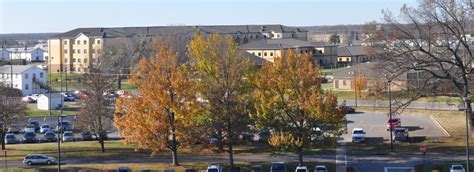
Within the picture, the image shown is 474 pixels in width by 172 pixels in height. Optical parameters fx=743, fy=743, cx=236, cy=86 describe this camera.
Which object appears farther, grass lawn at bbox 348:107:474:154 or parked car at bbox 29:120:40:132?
parked car at bbox 29:120:40:132

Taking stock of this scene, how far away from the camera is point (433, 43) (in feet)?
113

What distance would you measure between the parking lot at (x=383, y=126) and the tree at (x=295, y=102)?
8.99 m

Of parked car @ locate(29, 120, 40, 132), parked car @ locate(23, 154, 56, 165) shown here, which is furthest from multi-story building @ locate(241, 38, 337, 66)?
parked car @ locate(23, 154, 56, 165)

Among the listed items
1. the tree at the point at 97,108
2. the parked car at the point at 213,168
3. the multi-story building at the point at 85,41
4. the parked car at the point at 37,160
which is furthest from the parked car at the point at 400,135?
the multi-story building at the point at 85,41

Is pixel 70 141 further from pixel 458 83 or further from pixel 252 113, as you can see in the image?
pixel 458 83

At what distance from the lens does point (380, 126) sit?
42.7 metres

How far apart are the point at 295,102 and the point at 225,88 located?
2.87m

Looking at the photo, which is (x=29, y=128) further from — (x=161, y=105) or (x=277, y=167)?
(x=277, y=167)

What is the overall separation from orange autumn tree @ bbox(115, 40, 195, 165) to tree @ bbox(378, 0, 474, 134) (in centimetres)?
1047

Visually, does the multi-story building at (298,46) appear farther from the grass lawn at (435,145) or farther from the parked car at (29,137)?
the grass lawn at (435,145)

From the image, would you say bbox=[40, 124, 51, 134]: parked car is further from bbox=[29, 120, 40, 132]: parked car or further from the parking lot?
the parking lot

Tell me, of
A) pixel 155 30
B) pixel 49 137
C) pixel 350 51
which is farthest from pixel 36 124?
pixel 155 30

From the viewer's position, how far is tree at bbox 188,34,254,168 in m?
29.8

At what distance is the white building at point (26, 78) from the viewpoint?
232 feet
